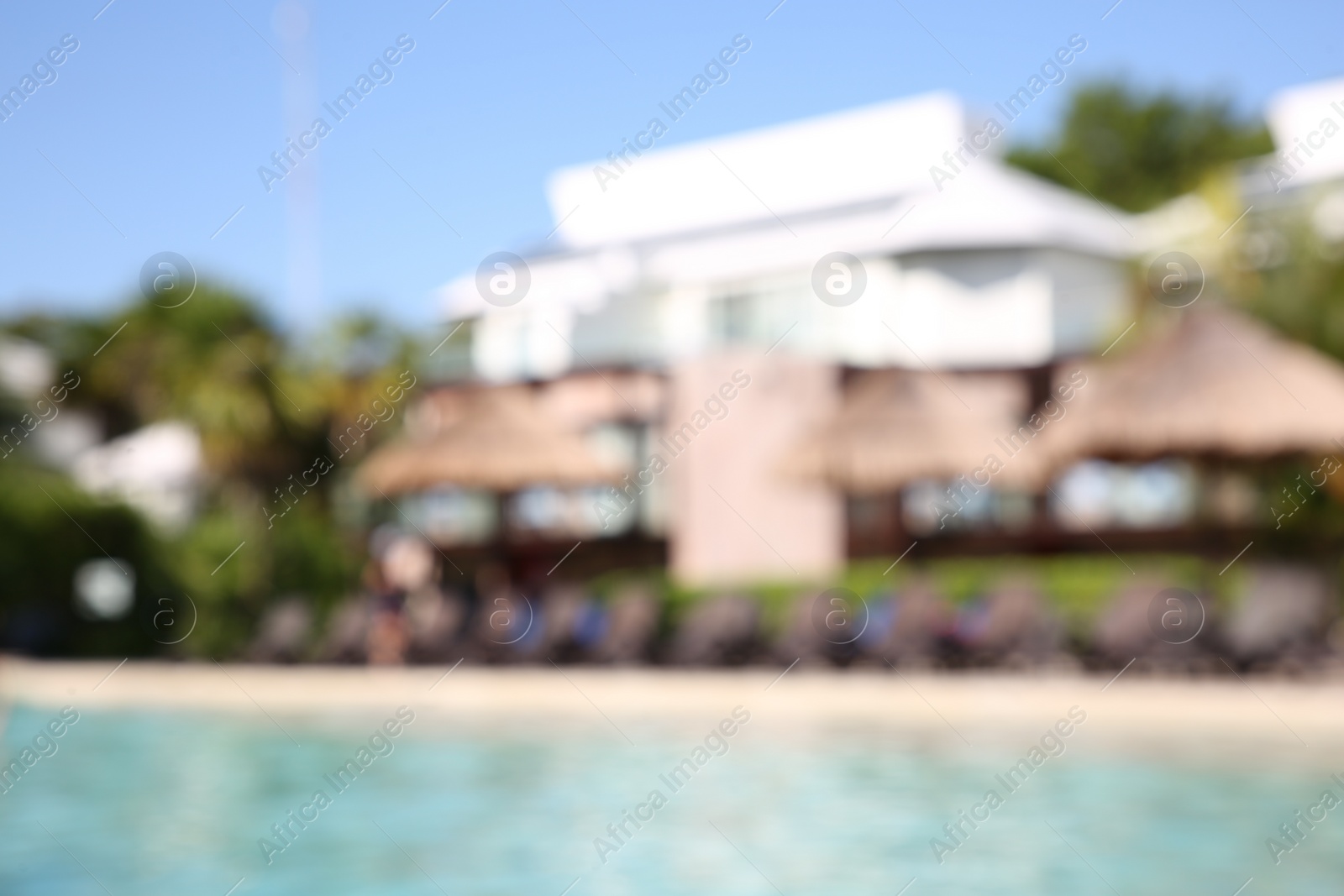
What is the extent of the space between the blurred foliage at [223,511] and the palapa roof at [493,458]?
6.76ft

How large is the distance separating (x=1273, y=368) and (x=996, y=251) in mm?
13011

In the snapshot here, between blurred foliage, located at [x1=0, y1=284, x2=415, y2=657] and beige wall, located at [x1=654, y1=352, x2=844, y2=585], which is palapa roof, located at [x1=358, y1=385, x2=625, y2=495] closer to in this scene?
blurred foliage, located at [x1=0, y1=284, x2=415, y2=657]

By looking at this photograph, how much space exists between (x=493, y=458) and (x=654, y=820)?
13735 mm

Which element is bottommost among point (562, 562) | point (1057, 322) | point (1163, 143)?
point (562, 562)

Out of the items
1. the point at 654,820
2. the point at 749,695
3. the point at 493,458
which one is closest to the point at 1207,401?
the point at 749,695

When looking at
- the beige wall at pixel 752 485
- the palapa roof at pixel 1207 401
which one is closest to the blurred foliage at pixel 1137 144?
the beige wall at pixel 752 485

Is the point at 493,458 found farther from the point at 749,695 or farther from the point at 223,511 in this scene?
the point at 749,695

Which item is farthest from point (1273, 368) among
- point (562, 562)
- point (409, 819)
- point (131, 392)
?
point (131, 392)

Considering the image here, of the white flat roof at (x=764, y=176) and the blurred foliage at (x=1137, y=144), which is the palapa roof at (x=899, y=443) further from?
the blurred foliage at (x=1137, y=144)

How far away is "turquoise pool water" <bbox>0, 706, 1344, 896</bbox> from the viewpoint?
8.91m

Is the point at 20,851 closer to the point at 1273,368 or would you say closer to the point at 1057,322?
the point at 1273,368

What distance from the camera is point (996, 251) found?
31188mm

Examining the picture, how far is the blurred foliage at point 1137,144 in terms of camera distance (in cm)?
5419

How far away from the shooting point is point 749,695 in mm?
Result: 16969
